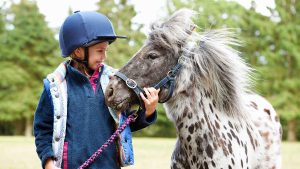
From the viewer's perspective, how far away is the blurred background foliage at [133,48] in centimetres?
3422

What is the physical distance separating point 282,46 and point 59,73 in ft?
109

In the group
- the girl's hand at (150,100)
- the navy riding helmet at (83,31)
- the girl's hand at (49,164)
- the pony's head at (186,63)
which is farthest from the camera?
the pony's head at (186,63)

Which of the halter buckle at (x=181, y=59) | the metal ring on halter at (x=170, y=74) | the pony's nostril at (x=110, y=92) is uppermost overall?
the halter buckle at (x=181, y=59)

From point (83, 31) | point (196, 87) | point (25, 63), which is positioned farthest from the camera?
point (25, 63)

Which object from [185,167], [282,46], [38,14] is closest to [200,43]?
[185,167]

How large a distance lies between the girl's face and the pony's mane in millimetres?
441

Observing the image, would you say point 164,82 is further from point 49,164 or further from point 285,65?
point 285,65

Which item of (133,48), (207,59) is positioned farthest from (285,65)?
(207,59)

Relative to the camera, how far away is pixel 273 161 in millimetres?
4715

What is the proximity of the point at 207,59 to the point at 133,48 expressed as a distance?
30.0m

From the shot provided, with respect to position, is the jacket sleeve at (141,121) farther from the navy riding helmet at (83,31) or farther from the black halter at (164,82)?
the navy riding helmet at (83,31)

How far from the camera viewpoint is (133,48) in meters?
33.4

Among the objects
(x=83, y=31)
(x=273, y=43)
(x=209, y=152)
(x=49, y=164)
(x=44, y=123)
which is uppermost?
(x=83, y=31)

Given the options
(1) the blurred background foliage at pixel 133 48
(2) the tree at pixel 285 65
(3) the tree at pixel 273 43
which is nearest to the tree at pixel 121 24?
(1) the blurred background foliage at pixel 133 48
